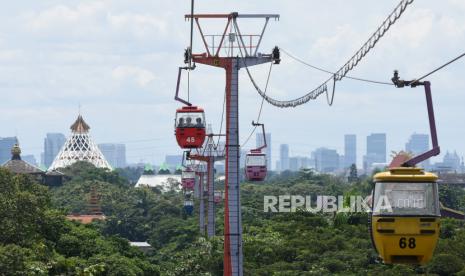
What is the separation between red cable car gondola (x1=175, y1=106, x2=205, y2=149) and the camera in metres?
55.4

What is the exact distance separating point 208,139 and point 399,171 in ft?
200

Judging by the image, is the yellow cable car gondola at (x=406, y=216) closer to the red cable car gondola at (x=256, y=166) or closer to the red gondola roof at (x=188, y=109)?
the red gondola roof at (x=188, y=109)

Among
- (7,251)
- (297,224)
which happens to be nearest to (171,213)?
(297,224)

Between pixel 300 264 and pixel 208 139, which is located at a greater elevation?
pixel 208 139

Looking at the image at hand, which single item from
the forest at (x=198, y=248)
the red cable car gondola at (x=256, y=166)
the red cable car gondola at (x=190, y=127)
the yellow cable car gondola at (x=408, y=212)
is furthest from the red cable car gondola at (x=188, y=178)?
the yellow cable car gondola at (x=408, y=212)

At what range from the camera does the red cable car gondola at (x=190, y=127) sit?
2180 inches

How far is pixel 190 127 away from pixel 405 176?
27.4 metres

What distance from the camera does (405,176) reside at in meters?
28.6

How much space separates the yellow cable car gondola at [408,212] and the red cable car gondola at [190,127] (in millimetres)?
26588

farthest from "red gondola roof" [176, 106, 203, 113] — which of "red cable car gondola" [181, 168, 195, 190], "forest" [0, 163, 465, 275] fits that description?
"red cable car gondola" [181, 168, 195, 190]

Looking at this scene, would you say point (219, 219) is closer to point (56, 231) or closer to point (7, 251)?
point (56, 231)

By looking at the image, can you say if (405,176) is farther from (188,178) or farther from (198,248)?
(188,178)

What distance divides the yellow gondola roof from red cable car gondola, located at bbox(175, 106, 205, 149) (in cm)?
2662

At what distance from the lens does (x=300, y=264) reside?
84.2m
